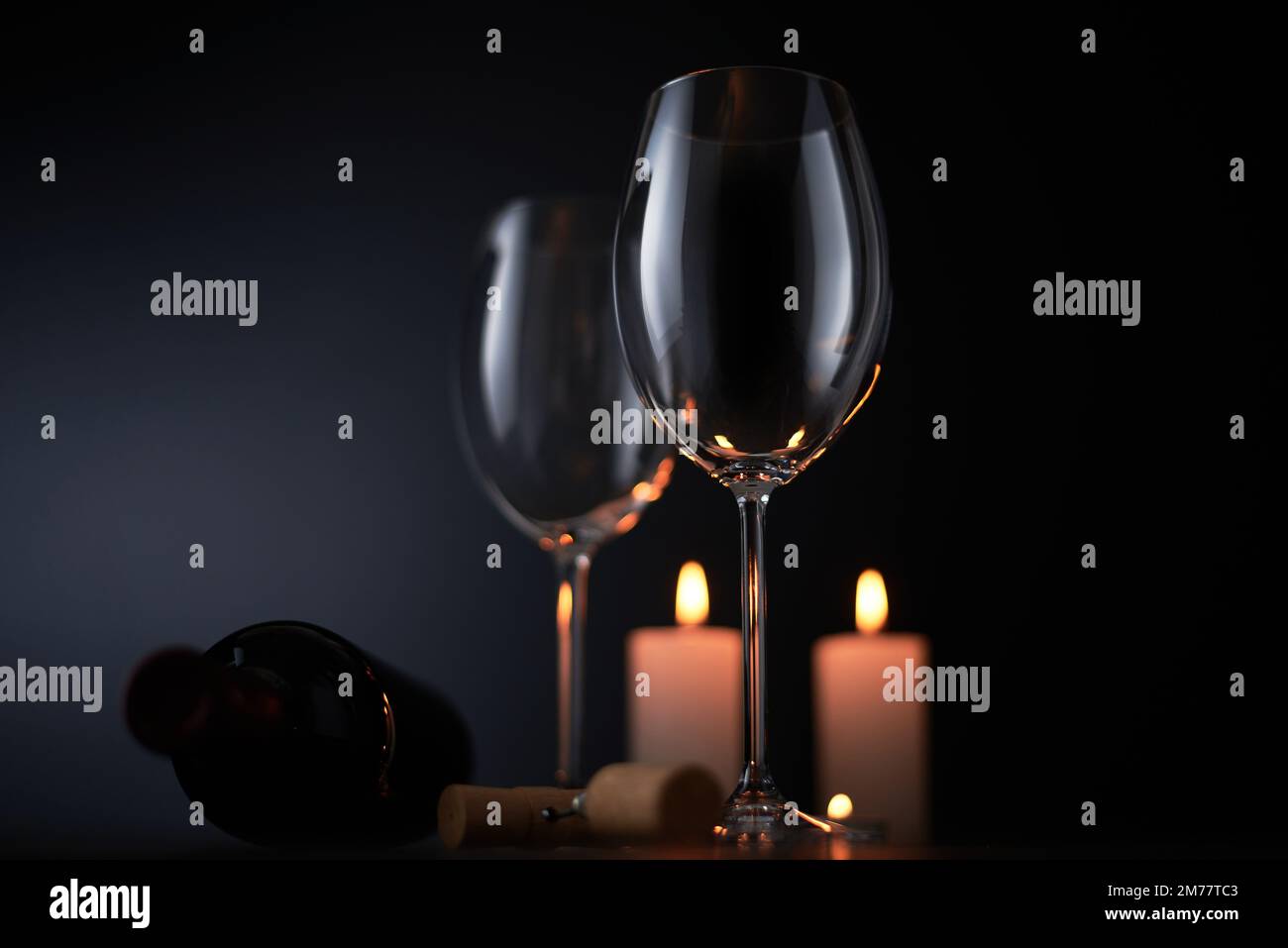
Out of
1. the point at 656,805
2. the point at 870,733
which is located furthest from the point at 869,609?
the point at 656,805

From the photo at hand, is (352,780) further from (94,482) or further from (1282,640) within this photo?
(1282,640)

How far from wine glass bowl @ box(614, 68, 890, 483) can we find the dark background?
0.41 meters

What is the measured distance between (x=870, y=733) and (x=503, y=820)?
0.26 metres

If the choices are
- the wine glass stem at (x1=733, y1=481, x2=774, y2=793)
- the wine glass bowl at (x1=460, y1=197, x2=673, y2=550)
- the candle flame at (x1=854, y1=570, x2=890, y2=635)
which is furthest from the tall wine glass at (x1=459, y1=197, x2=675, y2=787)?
the wine glass stem at (x1=733, y1=481, x2=774, y2=793)

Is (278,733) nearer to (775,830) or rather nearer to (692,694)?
(775,830)

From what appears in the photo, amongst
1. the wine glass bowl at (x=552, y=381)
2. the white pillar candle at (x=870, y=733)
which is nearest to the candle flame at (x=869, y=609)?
the white pillar candle at (x=870, y=733)

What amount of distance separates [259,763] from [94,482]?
0.43 m

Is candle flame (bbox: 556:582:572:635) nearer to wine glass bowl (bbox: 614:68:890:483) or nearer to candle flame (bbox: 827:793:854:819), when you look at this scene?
candle flame (bbox: 827:793:854:819)

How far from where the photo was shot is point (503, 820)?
1.33 feet

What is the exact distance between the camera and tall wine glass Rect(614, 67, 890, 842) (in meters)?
0.37

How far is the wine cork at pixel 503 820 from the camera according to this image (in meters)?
0.40

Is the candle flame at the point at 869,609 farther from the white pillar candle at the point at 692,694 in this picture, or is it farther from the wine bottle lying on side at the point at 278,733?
the wine bottle lying on side at the point at 278,733

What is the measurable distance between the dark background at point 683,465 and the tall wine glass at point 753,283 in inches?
15.8
